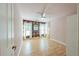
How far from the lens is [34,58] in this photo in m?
0.98

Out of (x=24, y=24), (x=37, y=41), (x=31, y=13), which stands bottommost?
(x=37, y=41)

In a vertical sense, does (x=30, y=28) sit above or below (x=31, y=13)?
below

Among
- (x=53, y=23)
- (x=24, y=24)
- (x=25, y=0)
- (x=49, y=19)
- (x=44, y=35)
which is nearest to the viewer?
(x=25, y=0)

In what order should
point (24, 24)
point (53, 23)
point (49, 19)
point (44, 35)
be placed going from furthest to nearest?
point (53, 23)
point (49, 19)
point (44, 35)
point (24, 24)

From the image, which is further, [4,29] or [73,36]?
[73,36]

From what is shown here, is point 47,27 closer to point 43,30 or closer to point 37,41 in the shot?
point 43,30

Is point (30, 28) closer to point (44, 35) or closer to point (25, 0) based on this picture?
point (44, 35)

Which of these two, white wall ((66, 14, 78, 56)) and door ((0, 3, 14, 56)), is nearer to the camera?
door ((0, 3, 14, 56))

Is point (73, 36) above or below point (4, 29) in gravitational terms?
below

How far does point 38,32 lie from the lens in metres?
3.07

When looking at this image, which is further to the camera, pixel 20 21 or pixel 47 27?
pixel 47 27

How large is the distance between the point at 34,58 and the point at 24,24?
2.00 metres

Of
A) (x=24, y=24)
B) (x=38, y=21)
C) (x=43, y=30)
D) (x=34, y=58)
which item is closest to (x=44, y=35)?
(x=43, y=30)

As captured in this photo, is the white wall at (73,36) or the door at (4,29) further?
the white wall at (73,36)
